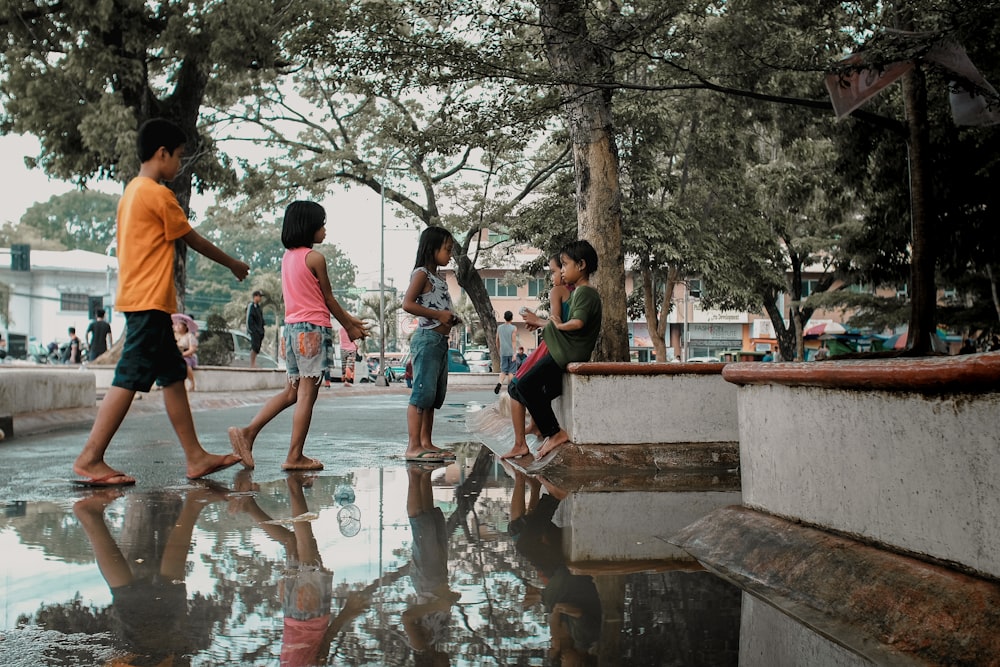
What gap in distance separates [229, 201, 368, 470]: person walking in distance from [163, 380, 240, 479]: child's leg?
0.44m

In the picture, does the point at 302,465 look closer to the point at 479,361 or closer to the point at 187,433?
the point at 187,433

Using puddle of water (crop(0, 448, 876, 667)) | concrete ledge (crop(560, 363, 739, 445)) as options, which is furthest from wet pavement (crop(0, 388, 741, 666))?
concrete ledge (crop(560, 363, 739, 445))

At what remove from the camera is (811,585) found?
3.23m

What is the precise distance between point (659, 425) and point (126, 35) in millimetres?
15136

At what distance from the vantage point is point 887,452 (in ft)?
10.3

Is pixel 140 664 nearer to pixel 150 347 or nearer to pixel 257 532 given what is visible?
pixel 257 532

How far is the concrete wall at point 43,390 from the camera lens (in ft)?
30.3

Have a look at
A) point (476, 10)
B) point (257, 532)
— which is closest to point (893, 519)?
point (257, 532)

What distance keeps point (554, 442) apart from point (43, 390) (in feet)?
20.0

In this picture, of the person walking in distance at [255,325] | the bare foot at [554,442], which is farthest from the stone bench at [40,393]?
the person walking in distance at [255,325]

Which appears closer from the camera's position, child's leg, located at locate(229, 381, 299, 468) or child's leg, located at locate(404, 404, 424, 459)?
child's leg, located at locate(229, 381, 299, 468)

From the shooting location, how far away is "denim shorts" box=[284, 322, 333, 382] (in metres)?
6.41

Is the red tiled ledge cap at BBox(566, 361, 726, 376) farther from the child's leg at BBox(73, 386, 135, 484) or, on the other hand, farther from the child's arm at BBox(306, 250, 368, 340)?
the child's leg at BBox(73, 386, 135, 484)

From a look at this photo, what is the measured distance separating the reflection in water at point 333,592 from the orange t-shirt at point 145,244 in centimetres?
114
